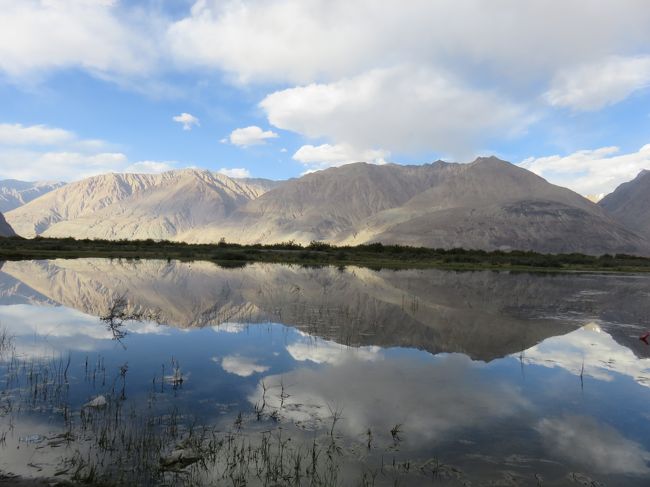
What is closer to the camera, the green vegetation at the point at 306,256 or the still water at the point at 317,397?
the still water at the point at 317,397

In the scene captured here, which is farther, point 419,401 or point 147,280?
point 147,280

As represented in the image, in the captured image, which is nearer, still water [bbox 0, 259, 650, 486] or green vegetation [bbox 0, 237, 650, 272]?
still water [bbox 0, 259, 650, 486]

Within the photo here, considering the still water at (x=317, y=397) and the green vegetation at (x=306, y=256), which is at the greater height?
the green vegetation at (x=306, y=256)

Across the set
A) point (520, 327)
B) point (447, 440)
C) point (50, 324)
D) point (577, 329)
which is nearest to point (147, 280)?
point (50, 324)

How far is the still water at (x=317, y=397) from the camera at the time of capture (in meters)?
8.18

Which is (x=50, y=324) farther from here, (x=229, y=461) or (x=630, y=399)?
(x=630, y=399)

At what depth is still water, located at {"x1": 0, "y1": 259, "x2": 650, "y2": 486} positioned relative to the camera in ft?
26.8

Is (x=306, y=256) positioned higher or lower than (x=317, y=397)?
higher

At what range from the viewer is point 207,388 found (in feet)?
39.4

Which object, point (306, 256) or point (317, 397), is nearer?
point (317, 397)

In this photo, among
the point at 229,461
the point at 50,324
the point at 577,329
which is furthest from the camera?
the point at 577,329

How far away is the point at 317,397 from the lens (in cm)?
1176

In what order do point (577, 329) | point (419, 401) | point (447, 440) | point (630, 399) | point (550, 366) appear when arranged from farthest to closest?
point (577, 329)
point (550, 366)
point (630, 399)
point (419, 401)
point (447, 440)

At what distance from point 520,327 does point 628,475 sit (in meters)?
15.1
